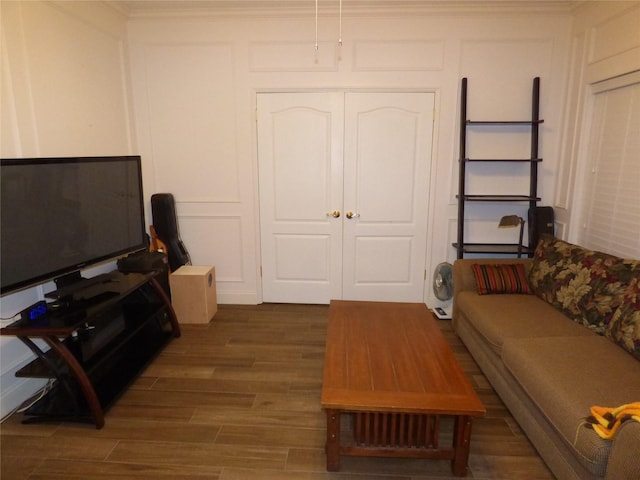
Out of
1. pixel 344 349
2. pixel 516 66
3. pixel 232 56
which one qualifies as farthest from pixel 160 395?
pixel 516 66

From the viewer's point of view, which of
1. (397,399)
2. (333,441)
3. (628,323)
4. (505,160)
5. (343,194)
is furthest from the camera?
(343,194)

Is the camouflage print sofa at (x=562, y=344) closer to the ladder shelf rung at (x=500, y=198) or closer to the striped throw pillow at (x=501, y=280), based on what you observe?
the striped throw pillow at (x=501, y=280)

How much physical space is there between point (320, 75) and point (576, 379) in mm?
3006

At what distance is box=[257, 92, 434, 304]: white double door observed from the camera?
3.66 metres

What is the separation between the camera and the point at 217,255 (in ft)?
13.1

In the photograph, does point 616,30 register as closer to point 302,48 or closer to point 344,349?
point 302,48

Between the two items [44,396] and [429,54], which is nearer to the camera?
[44,396]

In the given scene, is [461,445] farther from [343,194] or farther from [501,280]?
[343,194]

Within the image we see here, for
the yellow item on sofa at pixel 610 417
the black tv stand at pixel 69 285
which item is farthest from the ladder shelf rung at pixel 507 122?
the black tv stand at pixel 69 285

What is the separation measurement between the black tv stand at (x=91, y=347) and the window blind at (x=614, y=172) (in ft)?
11.4

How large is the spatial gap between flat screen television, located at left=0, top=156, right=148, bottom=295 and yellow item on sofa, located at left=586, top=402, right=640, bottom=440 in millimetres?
2782

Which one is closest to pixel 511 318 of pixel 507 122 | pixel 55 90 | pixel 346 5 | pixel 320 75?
pixel 507 122

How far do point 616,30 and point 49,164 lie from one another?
388cm

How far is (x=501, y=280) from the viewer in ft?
9.97
